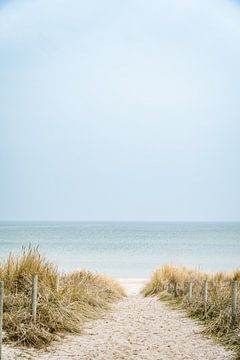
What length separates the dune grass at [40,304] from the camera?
30.3 feet

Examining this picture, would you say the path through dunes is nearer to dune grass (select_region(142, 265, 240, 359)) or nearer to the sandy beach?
the sandy beach

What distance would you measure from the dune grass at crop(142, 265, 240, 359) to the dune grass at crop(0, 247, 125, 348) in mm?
2128

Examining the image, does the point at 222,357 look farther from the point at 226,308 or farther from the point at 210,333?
the point at 226,308

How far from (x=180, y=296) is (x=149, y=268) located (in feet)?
80.6

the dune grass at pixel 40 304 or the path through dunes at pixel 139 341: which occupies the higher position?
the dune grass at pixel 40 304

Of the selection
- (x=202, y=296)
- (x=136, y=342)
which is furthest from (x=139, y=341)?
(x=202, y=296)

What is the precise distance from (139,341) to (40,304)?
1.74 m

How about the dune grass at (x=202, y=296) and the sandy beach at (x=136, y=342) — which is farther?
the dune grass at (x=202, y=296)

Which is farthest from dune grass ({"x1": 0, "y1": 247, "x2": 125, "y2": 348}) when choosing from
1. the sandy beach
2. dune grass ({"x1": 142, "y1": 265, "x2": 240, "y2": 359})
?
dune grass ({"x1": 142, "y1": 265, "x2": 240, "y2": 359})

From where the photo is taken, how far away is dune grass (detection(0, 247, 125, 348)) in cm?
924

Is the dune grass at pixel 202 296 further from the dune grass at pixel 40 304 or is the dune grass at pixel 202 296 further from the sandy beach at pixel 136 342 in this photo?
the dune grass at pixel 40 304

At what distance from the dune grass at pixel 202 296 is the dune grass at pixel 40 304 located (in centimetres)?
213

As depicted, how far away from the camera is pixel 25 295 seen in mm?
10586

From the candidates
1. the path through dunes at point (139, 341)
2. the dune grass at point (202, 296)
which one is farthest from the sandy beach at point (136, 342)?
the dune grass at point (202, 296)
